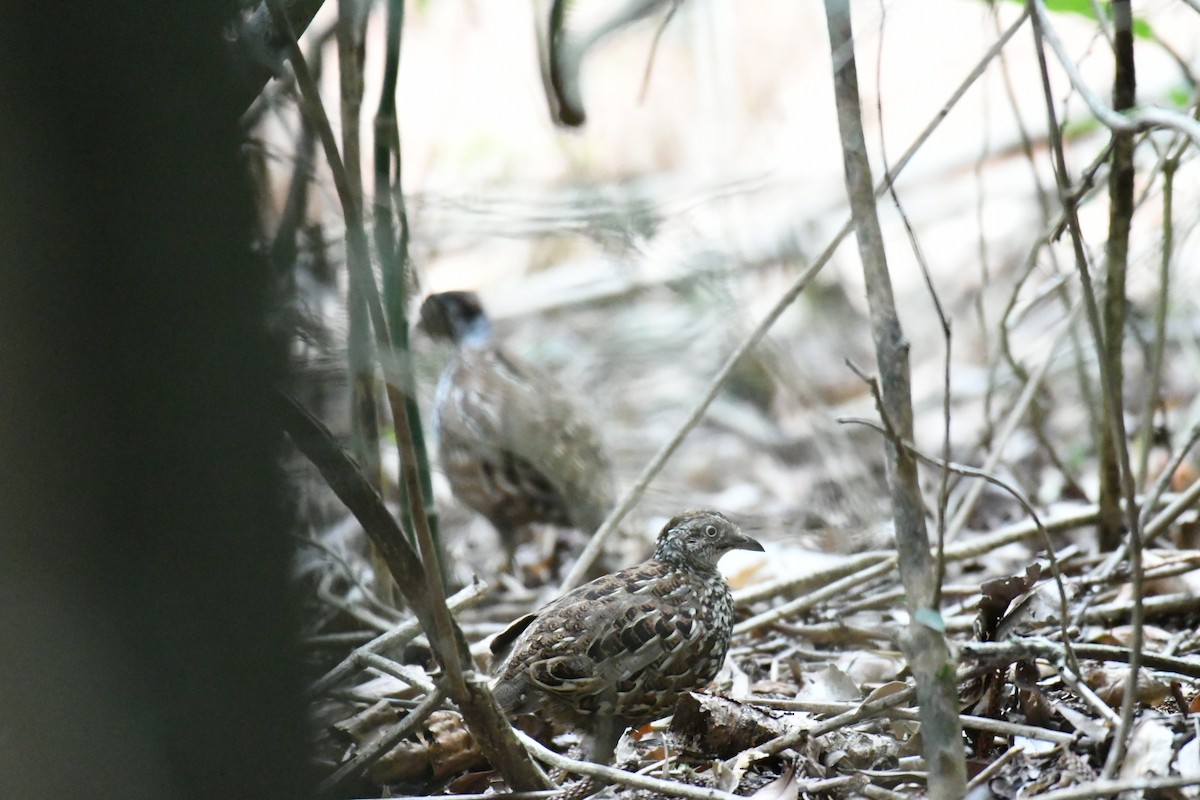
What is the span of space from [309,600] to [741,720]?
3.89 ft

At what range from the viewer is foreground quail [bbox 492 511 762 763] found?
9.88 ft

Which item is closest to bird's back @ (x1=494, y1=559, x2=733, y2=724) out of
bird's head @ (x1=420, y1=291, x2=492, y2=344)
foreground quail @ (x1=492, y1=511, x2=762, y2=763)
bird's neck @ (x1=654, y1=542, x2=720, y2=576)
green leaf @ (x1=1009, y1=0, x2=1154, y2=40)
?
foreground quail @ (x1=492, y1=511, x2=762, y2=763)

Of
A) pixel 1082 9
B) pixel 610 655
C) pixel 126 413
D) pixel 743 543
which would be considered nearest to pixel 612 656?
pixel 610 655

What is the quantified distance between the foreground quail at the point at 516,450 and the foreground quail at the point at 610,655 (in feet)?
7.78

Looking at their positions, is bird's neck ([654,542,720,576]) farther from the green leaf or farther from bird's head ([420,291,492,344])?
bird's head ([420,291,492,344])

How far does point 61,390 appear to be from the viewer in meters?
1.64

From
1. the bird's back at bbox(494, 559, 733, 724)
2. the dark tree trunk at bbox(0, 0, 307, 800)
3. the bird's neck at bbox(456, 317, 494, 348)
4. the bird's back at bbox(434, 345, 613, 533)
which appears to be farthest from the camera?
the bird's neck at bbox(456, 317, 494, 348)

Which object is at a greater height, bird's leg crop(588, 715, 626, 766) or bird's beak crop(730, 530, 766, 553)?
bird's beak crop(730, 530, 766, 553)

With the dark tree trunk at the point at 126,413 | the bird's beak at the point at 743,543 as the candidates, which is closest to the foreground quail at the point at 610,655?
the bird's beak at the point at 743,543

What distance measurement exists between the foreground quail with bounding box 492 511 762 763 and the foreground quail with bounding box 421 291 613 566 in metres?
2.37

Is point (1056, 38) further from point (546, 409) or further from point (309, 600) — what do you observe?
point (546, 409)

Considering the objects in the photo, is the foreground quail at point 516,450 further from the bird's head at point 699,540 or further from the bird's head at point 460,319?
the bird's head at point 699,540

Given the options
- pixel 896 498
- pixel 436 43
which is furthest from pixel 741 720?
pixel 436 43

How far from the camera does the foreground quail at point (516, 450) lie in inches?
223
